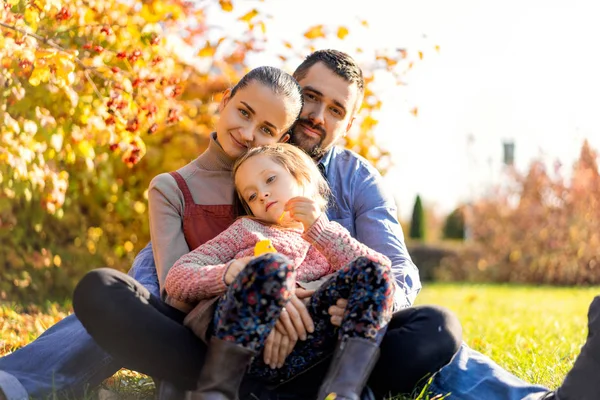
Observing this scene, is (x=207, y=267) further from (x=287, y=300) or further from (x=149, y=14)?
(x=149, y=14)

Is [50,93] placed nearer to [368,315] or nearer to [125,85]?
[125,85]

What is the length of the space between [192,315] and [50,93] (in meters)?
2.75

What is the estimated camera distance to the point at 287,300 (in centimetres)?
210

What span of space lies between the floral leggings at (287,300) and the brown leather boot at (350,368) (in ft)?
0.10

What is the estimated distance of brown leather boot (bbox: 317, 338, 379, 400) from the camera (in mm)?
2080

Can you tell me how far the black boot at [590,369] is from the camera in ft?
6.95

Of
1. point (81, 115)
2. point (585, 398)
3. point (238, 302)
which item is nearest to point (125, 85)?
point (81, 115)

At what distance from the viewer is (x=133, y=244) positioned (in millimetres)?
6277

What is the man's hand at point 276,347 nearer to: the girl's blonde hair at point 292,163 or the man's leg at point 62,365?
the girl's blonde hair at point 292,163

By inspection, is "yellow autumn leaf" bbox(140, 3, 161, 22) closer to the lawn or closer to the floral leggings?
the lawn

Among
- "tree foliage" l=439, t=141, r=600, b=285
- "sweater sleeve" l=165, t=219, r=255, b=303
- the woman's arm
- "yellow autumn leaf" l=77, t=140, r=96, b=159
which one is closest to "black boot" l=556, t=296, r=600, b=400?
"sweater sleeve" l=165, t=219, r=255, b=303

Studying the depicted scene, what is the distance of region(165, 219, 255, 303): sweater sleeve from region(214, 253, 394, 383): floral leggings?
78mm

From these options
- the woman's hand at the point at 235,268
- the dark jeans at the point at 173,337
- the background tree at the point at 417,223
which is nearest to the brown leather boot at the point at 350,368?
the dark jeans at the point at 173,337

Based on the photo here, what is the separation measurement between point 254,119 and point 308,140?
0.33 meters
